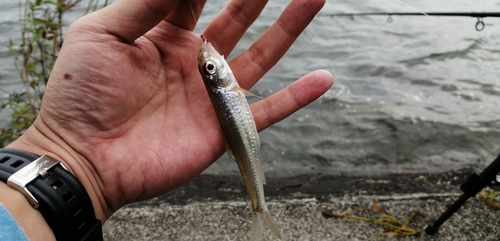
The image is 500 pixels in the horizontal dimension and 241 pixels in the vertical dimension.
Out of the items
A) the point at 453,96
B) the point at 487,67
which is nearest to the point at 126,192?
the point at 453,96

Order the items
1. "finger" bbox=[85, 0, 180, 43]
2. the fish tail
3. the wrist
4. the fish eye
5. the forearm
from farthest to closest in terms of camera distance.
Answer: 1. the fish tail
2. the fish eye
3. the wrist
4. "finger" bbox=[85, 0, 180, 43]
5. the forearm

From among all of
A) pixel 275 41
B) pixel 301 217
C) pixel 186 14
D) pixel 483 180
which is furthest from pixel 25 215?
pixel 483 180

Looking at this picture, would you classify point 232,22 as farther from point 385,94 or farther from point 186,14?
point 385,94

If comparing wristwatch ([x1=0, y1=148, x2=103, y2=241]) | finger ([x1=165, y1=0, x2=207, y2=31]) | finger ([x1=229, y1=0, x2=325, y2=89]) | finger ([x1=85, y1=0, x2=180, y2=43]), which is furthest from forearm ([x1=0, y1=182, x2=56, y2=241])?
finger ([x1=229, y1=0, x2=325, y2=89])

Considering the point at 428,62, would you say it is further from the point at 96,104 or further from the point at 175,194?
the point at 96,104

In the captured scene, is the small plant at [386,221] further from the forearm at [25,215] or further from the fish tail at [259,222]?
the forearm at [25,215]

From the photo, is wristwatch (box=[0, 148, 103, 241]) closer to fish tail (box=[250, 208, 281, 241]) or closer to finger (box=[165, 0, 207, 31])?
fish tail (box=[250, 208, 281, 241])

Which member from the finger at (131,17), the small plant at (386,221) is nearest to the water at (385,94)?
the small plant at (386,221)
